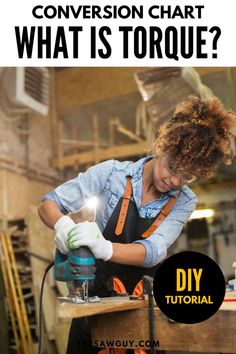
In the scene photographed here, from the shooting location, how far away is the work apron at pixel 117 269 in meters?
1.31

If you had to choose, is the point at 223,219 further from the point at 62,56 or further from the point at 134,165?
the point at 62,56

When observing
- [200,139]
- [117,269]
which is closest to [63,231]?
[117,269]

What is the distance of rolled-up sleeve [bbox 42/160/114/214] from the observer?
1.42 meters

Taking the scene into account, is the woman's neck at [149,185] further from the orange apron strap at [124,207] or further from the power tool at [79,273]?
the power tool at [79,273]

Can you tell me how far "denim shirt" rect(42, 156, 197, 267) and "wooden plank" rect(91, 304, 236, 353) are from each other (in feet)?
1.04

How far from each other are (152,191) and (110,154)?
21.6 inches

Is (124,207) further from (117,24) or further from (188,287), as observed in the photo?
(117,24)

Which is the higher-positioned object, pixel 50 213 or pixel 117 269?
pixel 50 213

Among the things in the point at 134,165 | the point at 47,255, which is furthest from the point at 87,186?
the point at 47,255

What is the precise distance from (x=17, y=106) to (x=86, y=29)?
620 millimetres

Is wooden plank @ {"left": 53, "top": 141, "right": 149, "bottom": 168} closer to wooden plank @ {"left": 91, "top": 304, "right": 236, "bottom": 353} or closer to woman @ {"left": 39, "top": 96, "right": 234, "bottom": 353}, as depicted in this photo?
woman @ {"left": 39, "top": 96, "right": 234, "bottom": 353}

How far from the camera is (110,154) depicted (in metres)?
1.94

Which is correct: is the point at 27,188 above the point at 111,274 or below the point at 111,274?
above

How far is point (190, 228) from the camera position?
154cm
